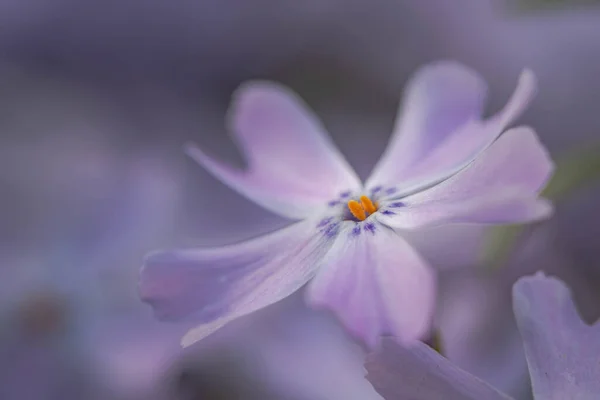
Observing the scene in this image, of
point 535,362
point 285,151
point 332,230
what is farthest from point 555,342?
point 285,151

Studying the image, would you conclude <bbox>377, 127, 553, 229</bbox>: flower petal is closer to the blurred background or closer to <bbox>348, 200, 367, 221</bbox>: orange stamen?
<bbox>348, 200, 367, 221</bbox>: orange stamen

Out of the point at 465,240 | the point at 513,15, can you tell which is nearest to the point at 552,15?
the point at 513,15

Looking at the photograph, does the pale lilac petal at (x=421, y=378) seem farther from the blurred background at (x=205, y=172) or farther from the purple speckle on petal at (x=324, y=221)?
the blurred background at (x=205, y=172)

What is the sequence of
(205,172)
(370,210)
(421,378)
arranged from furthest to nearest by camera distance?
(205,172), (370,210), (421,378)

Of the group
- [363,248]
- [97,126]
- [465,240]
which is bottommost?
[465,240]

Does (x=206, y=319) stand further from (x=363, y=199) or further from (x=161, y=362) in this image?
(x=161, y=362)

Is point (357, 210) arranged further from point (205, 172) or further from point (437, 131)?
point (205, 172)

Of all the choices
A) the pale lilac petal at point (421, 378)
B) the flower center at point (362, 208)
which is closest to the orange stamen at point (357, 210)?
the flower center at point (362, 208)
